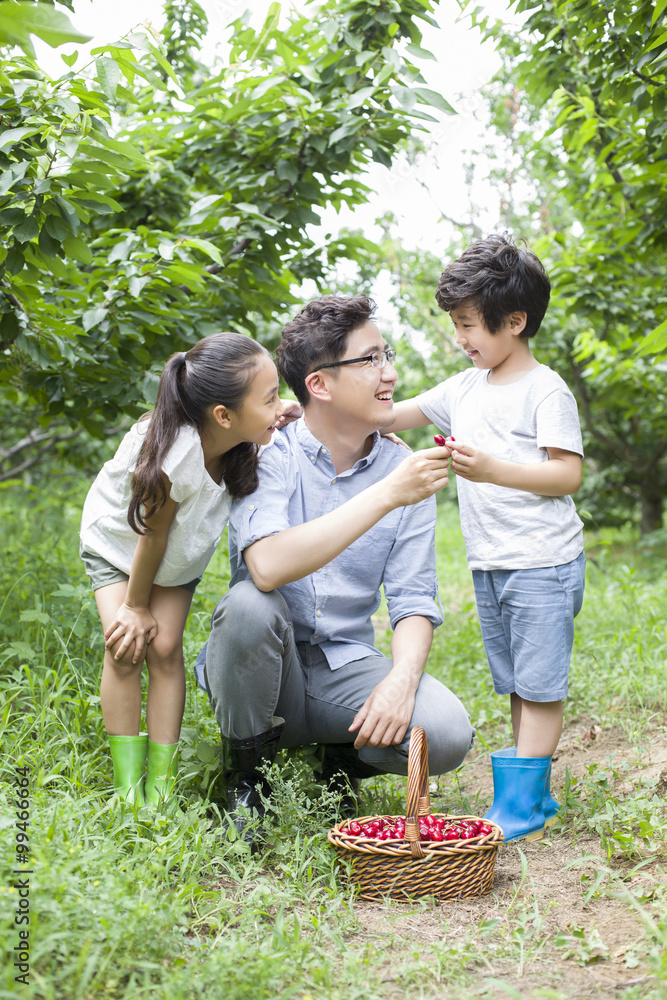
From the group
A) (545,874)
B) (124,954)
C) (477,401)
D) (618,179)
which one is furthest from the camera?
(618,179)

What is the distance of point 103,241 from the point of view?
273 centimetres

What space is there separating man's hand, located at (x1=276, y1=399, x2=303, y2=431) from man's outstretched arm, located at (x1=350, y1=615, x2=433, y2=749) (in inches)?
30.0

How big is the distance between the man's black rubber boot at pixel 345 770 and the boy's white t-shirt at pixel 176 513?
2.05 feet

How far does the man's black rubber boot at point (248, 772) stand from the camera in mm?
1848

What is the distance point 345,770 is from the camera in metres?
2.11

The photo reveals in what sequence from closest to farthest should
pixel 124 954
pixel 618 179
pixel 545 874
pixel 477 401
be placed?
pixel 124 954 → pixel 545 874 → pixel 477 401 → pixel 618 179

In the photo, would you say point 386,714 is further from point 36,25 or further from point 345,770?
point 36,25

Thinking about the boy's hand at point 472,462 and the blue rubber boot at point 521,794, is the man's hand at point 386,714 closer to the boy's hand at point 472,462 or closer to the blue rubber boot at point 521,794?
the blue rubber boot at point 521,794

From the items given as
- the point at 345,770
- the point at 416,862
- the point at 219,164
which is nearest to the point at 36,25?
the point at 416,862

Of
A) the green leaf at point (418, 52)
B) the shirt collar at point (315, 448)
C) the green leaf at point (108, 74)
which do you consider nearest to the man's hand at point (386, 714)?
the shirt collar at point (315, 448)

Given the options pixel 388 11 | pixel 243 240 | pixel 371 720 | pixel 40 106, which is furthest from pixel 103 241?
pixel 371 720

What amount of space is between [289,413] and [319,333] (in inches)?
11.2

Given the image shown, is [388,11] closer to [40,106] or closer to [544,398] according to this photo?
[40,106]

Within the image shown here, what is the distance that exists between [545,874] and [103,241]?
2421 mm
